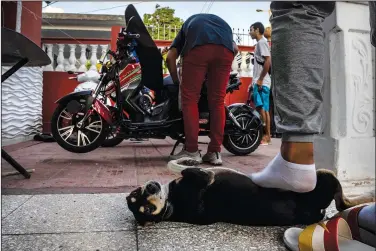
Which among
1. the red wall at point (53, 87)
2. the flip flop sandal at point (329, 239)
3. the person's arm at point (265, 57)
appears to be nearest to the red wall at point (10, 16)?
the red wall at point (53, 87)

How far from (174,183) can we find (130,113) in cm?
183

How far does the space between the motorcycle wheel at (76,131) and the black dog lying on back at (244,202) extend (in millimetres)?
1692

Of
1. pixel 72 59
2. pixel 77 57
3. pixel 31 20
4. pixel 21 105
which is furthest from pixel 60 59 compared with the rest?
pixel 21 105

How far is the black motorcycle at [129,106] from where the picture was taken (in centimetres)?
249

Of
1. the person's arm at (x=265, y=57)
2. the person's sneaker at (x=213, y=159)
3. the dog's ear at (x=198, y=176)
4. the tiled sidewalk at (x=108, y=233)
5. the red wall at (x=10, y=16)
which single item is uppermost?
the red wall at (x=10, y=16)

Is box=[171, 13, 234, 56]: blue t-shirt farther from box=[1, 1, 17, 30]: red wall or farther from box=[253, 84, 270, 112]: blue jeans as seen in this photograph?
box=[1, 1, 17, 30]: red wall

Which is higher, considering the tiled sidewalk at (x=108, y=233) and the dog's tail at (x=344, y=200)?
the dog's tail at (x=344, y=200)

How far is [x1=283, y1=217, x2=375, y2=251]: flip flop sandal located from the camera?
0.66 m

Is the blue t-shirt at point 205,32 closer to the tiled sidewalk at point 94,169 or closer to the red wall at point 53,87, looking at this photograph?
the tiled sidewalk at point 94,169

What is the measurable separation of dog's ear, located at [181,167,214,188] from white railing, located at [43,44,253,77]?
3.90m

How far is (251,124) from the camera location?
2.97m

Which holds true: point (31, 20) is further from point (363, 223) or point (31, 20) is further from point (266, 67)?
point (363, 223)

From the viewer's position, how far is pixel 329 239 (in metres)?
0.68

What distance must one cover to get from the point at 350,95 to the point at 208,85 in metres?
1.11
